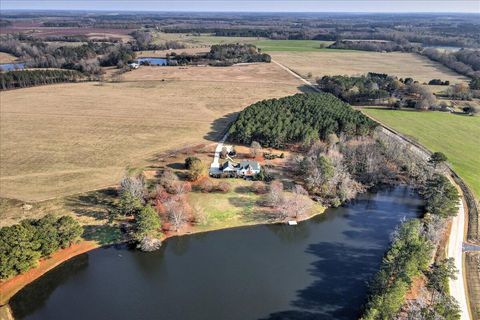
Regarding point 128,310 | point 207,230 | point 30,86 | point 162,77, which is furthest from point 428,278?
point 30,86

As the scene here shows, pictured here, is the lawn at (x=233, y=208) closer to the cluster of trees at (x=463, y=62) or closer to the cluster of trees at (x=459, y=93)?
the cluster of trees at (x=459, y=93)

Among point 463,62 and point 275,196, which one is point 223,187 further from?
point 463,62

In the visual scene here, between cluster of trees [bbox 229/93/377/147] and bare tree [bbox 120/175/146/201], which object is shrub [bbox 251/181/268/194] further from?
bare tree [bbox 120/175/146/201]

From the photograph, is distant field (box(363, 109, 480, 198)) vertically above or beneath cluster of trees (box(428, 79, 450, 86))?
beneath

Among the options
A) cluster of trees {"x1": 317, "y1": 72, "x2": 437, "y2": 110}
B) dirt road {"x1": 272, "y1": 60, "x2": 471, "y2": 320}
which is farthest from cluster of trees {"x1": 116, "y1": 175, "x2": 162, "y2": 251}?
cluster of trees {"x1": 317, "y1": 72, "x2": 437, "y2": 110}

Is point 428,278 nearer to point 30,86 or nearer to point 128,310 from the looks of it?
point 128,310

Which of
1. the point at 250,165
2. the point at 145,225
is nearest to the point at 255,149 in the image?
the point at 250,165
